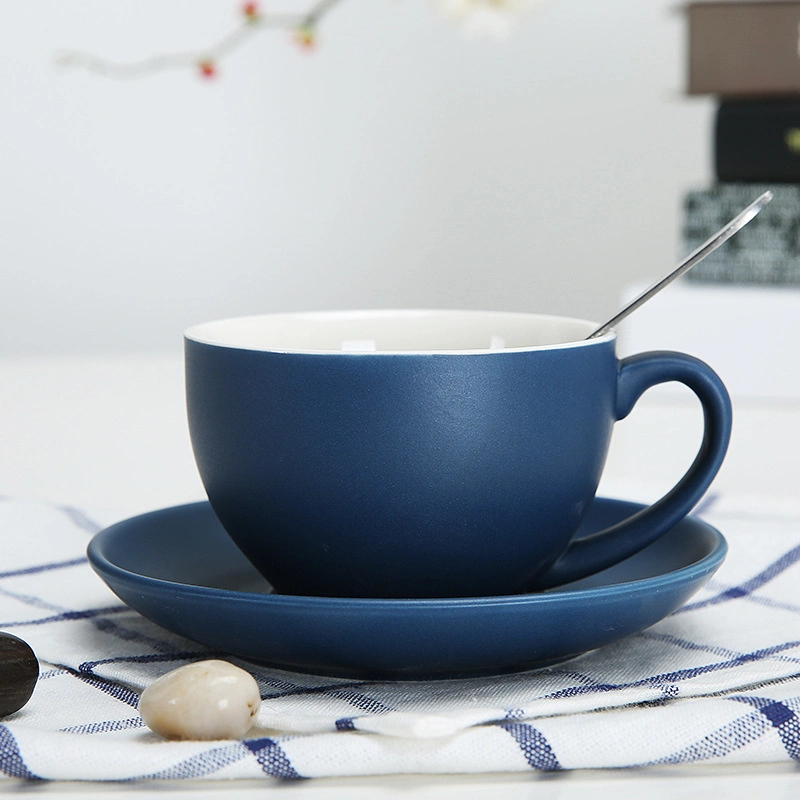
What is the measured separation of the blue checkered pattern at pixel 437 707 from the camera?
29 centimetres

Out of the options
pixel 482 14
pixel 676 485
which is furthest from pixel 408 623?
pixel 482 14

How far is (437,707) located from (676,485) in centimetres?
12

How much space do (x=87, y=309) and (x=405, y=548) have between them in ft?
3.97

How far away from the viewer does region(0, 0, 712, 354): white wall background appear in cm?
144

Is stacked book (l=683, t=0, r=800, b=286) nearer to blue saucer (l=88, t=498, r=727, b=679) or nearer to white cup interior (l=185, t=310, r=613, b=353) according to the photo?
white cup interior (l=185, t=310, r=613, b=353)

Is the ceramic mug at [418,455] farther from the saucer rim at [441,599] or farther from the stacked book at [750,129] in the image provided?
the stacked book at [750,129]

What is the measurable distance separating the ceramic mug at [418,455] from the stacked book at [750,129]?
2.43ft

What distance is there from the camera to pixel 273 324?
46 centimetres

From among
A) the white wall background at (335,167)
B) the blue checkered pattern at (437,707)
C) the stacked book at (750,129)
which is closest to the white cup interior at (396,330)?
the blue checkered pattern at (437,707)

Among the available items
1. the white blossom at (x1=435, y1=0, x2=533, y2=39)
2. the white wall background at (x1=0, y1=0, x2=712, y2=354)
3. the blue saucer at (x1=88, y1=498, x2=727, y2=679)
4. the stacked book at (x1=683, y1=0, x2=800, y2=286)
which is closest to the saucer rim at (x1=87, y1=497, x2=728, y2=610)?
the blue saucer at (x1=88, y1=498, x2=727, y2=679)

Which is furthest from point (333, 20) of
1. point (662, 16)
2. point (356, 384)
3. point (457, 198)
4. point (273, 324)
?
point (356, 384)

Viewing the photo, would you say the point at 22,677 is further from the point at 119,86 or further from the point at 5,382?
the point at 119,86

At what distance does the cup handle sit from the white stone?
0.13m

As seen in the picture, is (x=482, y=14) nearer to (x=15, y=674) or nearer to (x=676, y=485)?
(x=676, y=485)
